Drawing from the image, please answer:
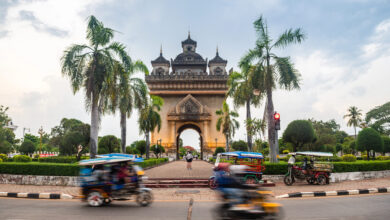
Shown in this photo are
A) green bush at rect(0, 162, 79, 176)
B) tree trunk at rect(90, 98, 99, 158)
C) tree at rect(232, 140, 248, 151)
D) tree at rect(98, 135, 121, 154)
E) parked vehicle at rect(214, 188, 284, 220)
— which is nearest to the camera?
parked vehicle at rect(214, 188, 284, 220)

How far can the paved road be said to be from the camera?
700 centimetres

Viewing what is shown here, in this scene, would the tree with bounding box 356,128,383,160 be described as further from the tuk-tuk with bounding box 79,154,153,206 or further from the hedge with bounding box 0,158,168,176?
the hedge with bounding box 0,158,168,176

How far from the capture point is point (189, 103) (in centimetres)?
4981

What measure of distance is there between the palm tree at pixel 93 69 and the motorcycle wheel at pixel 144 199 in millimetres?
7895

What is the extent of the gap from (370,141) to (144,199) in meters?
23.1

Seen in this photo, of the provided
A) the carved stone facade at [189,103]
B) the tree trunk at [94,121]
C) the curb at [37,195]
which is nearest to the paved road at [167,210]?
the curb at [37,195]

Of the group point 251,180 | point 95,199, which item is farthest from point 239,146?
point 95,199

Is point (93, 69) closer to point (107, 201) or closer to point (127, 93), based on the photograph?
point (127, 93)

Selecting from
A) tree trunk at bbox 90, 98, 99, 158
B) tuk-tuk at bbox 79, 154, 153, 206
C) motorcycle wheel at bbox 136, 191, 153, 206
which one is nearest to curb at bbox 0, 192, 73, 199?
tuk-tuk at bbox 79, 154, 153, 206

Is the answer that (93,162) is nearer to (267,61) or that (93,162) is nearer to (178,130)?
(267,61)

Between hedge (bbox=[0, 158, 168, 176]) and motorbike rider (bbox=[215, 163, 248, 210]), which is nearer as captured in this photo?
motorbike rider (bbox=[215, 163, 248, 210])

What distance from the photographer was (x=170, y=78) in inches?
2015

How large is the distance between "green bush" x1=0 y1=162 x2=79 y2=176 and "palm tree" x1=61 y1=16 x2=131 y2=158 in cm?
186

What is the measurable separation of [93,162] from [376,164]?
53.9 feet
